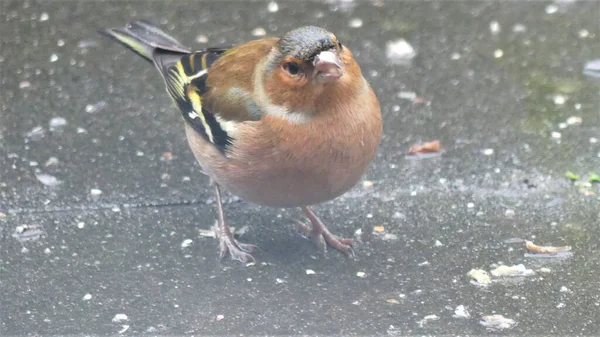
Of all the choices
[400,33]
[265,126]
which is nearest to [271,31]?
[400,33]

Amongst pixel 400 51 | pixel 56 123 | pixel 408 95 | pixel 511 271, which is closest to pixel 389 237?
pixel 511 271

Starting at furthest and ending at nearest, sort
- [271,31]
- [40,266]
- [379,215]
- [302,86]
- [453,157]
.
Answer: [271,31] < [453,157] < [379,215] < [40,266] < [302,86]

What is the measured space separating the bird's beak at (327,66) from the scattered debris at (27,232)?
1.60m

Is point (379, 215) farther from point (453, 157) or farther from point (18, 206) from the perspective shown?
point (18, 206)

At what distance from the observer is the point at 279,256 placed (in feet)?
13.0

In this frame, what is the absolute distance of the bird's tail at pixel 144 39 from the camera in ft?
14.5

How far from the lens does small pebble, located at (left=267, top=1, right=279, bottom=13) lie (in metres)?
6.05

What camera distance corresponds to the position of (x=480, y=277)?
3.73m

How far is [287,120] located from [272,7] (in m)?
2.84

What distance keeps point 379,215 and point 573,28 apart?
235 centimetres

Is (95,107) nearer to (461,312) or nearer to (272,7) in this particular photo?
(272,7)

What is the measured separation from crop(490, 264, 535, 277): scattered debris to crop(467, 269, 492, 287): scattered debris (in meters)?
0.04

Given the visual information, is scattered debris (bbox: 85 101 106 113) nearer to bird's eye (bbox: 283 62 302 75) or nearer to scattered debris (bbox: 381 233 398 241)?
scattered debris (bbox: 381 233 398 241)

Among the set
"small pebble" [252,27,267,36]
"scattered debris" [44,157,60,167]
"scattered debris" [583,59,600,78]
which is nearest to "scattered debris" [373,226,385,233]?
"scattered debris" [44,157,60,167]
